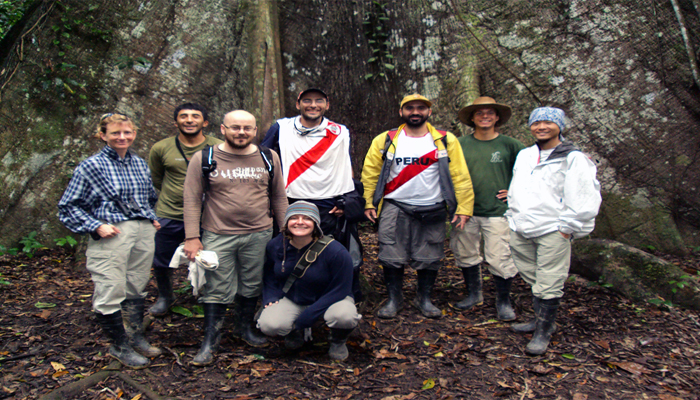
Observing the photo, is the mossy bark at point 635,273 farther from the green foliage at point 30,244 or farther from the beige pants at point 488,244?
the green foliage at point 30,244

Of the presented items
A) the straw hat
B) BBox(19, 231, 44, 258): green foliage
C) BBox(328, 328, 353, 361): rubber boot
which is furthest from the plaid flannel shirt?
the straw hat

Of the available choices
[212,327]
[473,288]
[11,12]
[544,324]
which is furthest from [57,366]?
[11,12]

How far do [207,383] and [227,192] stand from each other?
1.35 metres

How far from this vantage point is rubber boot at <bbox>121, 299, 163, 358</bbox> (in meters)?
3.41

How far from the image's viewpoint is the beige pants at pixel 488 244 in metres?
4.25

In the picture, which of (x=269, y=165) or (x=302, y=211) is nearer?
(x=302, y=211)

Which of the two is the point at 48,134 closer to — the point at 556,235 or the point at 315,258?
the point at 315,258

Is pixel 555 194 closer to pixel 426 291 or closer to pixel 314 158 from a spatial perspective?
pixel 426 291

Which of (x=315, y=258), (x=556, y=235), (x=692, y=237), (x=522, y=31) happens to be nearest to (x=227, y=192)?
(x=315, y=258)

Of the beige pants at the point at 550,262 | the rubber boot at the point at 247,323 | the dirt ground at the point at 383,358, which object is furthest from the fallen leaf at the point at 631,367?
the rubber boot at the point at 247,323

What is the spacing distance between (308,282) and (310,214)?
56 cm

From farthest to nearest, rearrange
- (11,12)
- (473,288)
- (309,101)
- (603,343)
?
(11,12)
(473,288)
(309,101)
(603,343)

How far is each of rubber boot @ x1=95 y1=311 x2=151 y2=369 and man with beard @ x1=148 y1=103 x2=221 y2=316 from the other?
78cm

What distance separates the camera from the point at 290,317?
3.51 meters
